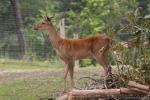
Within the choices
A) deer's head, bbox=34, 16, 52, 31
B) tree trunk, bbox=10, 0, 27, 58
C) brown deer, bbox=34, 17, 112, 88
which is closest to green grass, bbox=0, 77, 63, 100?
brown deer, bbox=34, 17, 112, 88

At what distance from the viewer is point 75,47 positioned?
39.9 feet

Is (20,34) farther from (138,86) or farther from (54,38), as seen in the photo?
(138,86)

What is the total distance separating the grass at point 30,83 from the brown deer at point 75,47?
1.95 ft

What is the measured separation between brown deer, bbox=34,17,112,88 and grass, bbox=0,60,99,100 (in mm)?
596

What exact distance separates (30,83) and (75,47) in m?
1.30

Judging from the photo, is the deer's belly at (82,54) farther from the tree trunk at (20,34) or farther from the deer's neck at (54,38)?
the tree trunk at (20,34)

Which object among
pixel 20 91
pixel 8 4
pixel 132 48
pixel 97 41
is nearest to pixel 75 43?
pixel 97 41

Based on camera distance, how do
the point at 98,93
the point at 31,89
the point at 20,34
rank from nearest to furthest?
1. the point at 98,93
2. the point at 31,89
3. the point at 20,34

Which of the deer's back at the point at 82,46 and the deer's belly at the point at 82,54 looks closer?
the deer's back at the point at 82,46

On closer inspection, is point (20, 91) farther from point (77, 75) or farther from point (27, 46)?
point (27, 46)

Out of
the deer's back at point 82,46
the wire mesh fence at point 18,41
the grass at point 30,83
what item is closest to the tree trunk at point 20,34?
the wire mesh fence at point 18,41

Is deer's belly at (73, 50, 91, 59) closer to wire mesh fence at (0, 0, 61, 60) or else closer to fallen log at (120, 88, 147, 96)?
wire mesh fence at (0, 0, 61, 60)

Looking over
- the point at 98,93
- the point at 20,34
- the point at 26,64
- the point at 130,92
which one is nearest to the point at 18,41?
the point at 20,34

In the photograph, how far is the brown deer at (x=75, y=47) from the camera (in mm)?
11859
